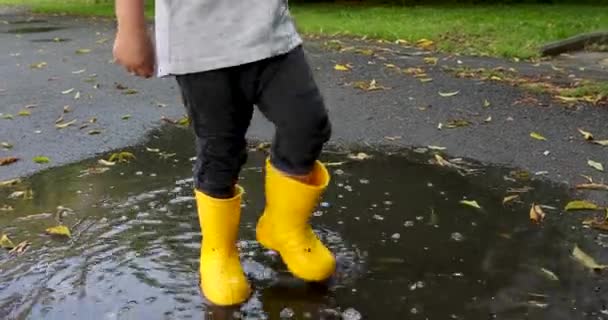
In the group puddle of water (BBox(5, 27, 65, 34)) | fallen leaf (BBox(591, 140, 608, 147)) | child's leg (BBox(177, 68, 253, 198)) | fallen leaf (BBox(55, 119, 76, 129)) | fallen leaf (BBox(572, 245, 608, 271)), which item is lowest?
puddle of water (BBox(5, 27, 65, 34))

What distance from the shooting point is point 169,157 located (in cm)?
396

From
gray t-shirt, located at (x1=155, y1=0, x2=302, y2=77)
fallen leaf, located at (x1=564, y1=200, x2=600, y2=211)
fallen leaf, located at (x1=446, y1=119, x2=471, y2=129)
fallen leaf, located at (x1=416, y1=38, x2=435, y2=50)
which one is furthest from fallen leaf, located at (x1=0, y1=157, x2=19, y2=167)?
fallen leaf, located at (x1=416, y1=38, x2=435, y2=50)

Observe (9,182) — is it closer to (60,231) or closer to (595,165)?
(60,231)

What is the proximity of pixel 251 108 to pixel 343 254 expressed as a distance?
67 centimetres

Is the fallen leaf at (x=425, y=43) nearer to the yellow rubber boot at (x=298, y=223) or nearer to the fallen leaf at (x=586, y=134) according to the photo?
the fallen leaf at (x=586, y=134)

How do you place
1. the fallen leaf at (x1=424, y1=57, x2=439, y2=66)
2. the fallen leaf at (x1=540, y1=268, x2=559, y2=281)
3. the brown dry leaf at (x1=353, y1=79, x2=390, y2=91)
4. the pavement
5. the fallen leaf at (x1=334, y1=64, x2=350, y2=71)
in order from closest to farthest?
the fallen leaf at (x1=540, y1=268, x2=559, y2=281) < the pavement < the brown dry leaf at (x1=353, y1=79, x2=390, y2=91) < the fallen leaf at (x1=334, y1=64, x2=350, y2=71) < the fallen leaf at (x1=424, y1=57, x2=439, y2=66)

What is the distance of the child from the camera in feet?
6.77

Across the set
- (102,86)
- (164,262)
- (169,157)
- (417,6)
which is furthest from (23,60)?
(417,6)

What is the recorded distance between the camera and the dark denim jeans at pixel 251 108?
6.96ft

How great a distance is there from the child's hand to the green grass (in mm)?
5767

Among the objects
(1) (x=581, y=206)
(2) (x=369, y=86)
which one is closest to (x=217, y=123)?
(1) (x=581, y=206)

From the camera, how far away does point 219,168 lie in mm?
2270

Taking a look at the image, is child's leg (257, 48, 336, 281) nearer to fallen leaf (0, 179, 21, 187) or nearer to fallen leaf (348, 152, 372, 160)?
fallen leaf (348, 152, 372, 160)

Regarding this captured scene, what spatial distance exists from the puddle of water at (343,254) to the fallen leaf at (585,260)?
0.03 m
